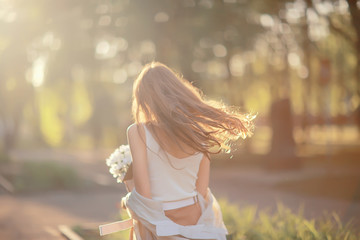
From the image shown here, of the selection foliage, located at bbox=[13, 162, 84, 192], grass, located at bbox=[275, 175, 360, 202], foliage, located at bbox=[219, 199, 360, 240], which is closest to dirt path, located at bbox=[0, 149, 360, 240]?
grass, located at bbox=[275, 175, 360, 202]

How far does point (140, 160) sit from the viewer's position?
12.3ft

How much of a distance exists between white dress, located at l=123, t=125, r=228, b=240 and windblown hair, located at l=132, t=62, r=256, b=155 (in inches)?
4.1

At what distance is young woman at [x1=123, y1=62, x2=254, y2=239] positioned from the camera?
377cm

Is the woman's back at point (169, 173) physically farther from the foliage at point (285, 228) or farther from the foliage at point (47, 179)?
the foliage at point (47, 179)

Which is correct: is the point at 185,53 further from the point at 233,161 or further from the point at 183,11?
the point at 233,161

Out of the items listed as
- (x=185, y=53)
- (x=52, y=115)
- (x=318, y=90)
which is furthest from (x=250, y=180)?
(x=52, y=115)

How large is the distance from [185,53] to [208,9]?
2.44m

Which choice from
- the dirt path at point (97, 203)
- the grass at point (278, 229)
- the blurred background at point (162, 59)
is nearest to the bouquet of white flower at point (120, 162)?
the grass at point (278, 229)

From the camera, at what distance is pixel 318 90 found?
1420 inches

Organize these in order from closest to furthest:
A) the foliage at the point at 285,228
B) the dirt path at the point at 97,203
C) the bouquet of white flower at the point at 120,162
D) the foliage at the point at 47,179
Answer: the bouquet of white flower at the point at 120,162 < the foliage at the point at 285,228 < the dirt path at the point at 97,203 < the foliage at the point at 47,179

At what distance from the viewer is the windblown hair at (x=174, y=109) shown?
3803 mm

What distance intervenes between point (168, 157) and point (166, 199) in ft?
0.86

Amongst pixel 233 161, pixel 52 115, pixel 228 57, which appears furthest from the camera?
pixel 52 115

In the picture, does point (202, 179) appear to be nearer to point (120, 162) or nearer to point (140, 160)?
point (140, 160)
